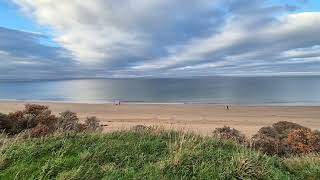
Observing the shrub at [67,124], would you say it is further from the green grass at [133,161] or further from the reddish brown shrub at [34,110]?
the green grass at [133,161]

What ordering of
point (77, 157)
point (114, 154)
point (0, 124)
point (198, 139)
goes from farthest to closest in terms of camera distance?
point (0, 124)
point (198, 139)
point (114, 154)
point (77, 157)

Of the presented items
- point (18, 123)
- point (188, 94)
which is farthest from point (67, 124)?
point (188, 94)

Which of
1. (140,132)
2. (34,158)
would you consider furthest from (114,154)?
(140,132)

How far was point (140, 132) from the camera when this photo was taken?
720cm

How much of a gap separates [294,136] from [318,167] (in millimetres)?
5716

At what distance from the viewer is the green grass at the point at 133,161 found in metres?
4.70

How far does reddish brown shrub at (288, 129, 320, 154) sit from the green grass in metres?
4.42

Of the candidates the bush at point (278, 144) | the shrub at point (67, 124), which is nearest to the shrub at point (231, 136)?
the bush at point (278, 144)

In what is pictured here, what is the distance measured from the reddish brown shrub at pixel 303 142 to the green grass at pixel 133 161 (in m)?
4.42

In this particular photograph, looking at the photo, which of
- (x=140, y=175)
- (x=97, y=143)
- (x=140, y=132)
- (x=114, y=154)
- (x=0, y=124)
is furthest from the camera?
(x=0, y=124)

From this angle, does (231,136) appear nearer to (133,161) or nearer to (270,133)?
(270,133)

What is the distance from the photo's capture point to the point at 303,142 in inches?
426

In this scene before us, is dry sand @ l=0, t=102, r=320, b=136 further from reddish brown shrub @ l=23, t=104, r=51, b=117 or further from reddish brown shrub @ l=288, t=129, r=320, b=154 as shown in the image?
reddish brown shrub @ l=288, t=129, r=320, b=154

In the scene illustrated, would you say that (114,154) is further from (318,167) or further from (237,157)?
(318,167)
